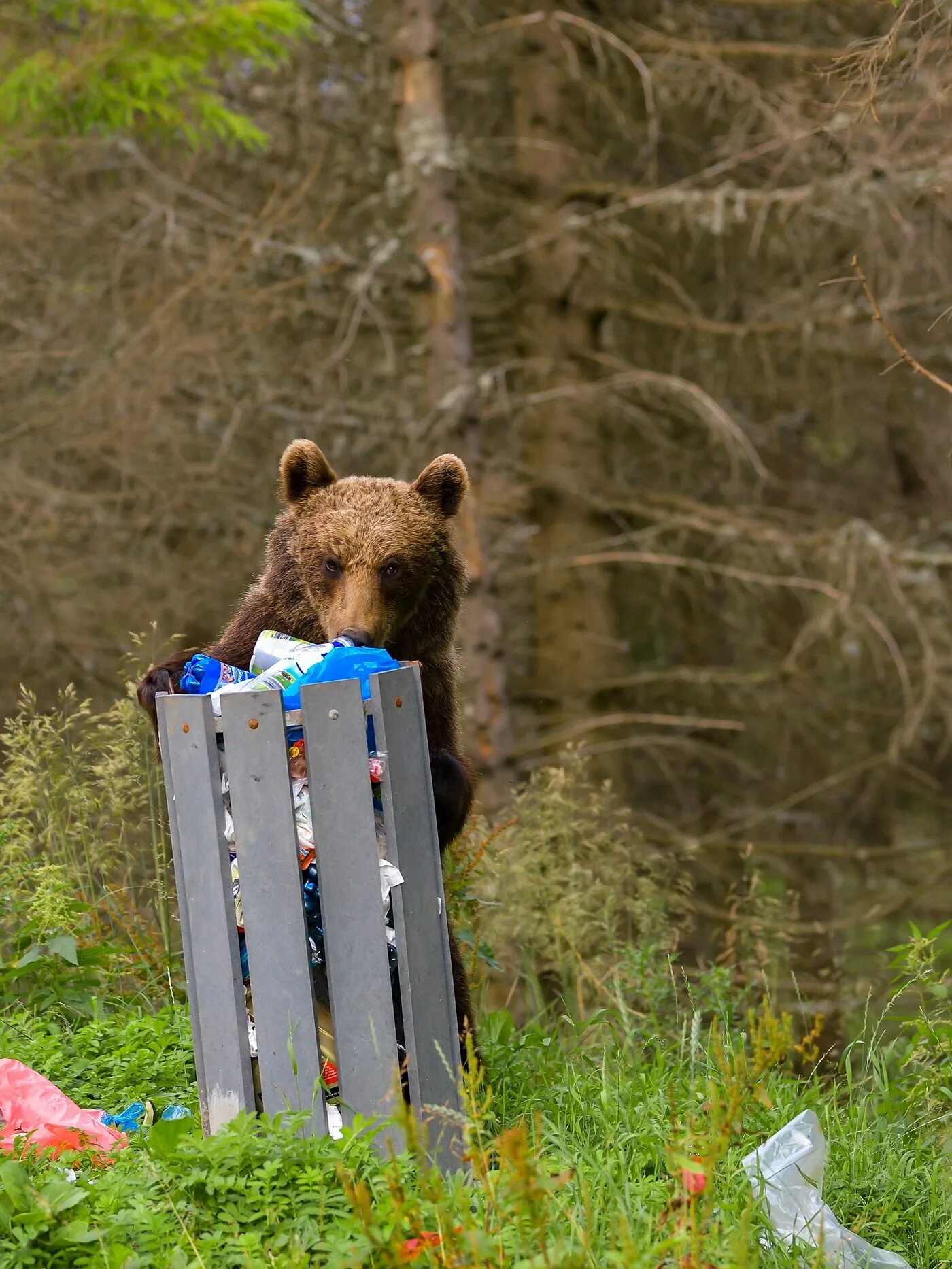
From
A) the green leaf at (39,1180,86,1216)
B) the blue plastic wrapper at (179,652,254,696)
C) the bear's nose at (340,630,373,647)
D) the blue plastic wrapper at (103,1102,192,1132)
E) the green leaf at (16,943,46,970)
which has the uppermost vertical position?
the bear's nose at (340,630,373,647)

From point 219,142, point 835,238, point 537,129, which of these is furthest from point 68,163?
point 835,238

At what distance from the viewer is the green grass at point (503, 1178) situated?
2436 mm

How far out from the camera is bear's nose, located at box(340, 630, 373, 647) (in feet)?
11.5

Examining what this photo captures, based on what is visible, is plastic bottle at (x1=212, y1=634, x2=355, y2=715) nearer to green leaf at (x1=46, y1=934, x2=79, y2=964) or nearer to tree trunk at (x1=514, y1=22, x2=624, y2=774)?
green leaf at (x1=46, y1=934, x2=79, y2=964)

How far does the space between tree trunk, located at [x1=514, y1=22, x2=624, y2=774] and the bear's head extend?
576 cm

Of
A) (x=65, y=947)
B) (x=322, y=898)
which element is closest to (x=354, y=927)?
(x=322, y=898)

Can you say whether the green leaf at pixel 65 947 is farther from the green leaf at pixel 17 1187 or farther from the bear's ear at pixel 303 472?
the bear's ear at pixel 303 472

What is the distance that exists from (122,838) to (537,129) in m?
7.27

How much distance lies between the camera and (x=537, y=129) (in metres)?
10.2

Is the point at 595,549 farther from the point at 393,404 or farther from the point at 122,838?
the point at 122,838

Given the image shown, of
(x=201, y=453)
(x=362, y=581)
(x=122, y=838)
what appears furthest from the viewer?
(x=201, y=453)

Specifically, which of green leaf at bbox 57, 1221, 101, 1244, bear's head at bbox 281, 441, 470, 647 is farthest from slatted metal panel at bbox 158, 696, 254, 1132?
bear's head at bbox 281, 441, 470, 647

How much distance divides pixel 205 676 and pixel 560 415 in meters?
7.10

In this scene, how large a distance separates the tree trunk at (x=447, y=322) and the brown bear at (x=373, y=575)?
4.45 metres
